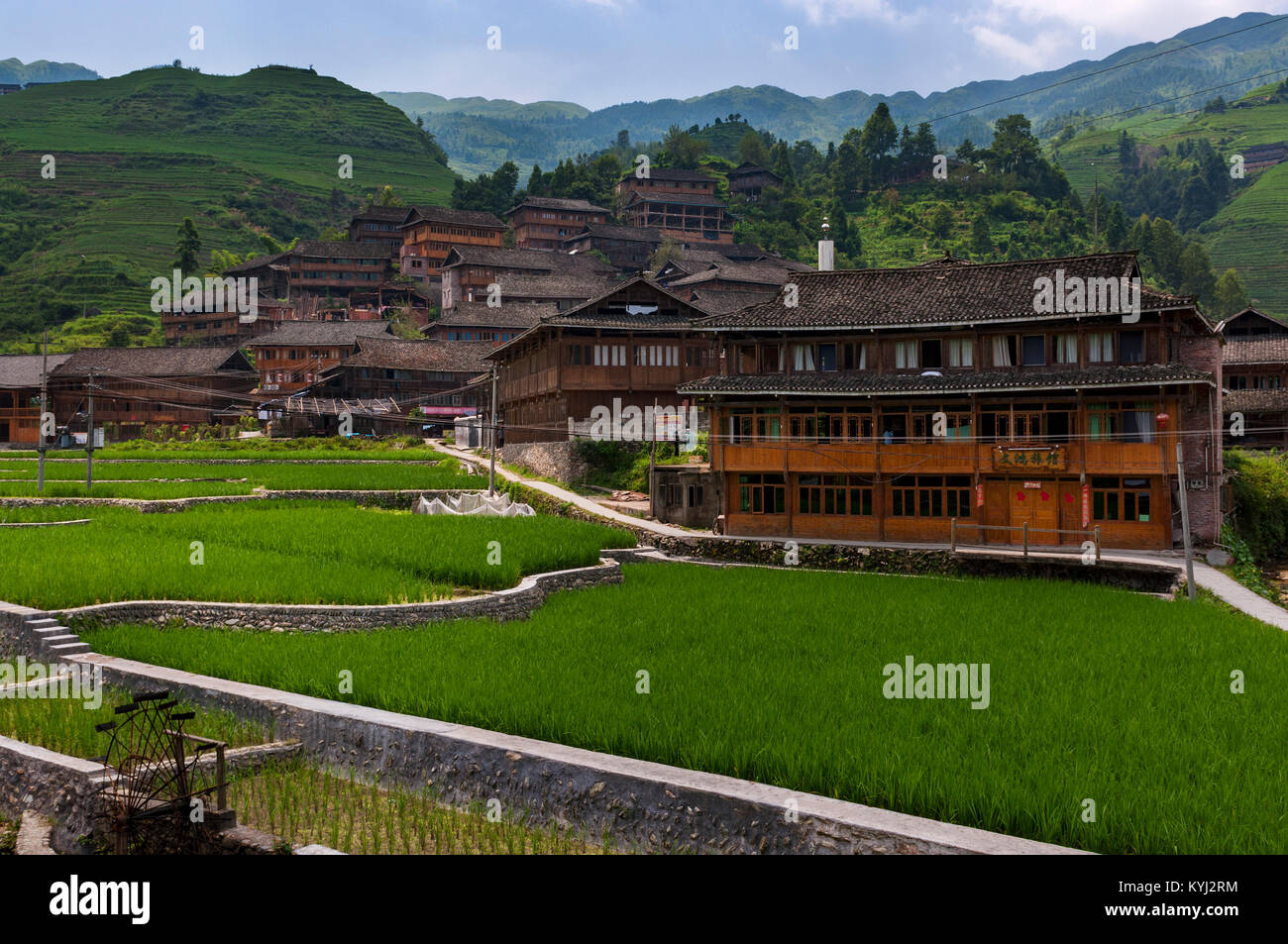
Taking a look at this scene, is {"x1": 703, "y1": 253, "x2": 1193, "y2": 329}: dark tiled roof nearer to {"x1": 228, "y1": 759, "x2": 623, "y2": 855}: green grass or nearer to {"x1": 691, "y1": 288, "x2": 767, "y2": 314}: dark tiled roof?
{"x1": 691, "y1": 288, "x2": 767, "y2": 314}: dark tiled roof

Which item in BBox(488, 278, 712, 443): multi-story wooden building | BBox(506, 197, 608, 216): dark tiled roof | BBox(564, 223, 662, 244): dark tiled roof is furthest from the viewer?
BBox(506, 197, 608, 216): dark tiled roof

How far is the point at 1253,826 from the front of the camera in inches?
356

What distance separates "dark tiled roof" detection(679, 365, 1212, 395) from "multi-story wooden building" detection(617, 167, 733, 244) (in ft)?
242

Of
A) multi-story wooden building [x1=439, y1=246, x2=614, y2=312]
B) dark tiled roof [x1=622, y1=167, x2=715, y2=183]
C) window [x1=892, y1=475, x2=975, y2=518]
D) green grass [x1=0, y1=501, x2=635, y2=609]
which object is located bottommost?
green grass [x1=0, y1=501, x2=635, y2=609]

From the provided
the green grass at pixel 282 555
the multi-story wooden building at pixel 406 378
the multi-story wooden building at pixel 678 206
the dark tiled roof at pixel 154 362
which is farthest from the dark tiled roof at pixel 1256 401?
the multi-story wooden building at pixel 678 206

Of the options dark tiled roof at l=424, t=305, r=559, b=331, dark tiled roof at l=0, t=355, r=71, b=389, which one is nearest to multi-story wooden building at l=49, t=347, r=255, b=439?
dark tiled roof at l=0, t=355, r=71, b=389

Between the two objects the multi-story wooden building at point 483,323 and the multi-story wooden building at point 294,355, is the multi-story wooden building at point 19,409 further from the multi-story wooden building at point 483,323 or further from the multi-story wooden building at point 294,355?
the multi-story wooden building at point 483,323

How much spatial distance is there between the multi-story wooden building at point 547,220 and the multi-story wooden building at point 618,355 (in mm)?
56400

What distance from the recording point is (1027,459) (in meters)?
34.0

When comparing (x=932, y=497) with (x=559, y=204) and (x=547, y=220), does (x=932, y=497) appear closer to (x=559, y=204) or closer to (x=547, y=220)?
(x=547, y=220)

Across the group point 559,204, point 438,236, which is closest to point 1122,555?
point 438,236

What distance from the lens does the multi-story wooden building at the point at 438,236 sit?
97000 millimetres

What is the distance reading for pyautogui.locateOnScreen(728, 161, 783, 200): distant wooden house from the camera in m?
117
